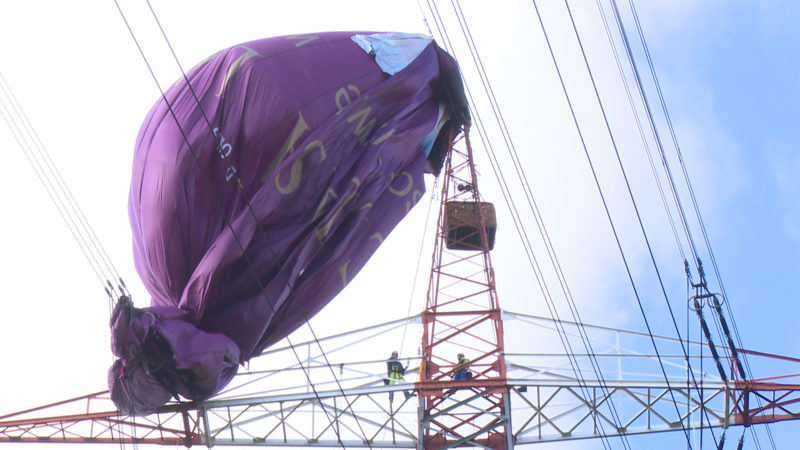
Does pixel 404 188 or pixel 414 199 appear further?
pixel 414 199

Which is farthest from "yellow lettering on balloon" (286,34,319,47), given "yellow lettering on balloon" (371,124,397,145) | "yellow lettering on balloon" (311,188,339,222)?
"yellow lettering on balloon" (311,188,339,222)

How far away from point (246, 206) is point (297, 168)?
1.01 meters

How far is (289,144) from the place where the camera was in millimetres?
16516

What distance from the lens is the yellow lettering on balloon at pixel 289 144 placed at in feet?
53.7

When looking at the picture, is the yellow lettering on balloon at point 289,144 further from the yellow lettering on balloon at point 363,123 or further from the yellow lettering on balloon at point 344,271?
the yellow lettering on balloon at point 344,271

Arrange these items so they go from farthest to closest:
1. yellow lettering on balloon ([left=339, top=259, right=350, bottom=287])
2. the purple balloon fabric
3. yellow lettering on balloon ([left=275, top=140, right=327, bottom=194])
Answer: yellow lettering on balloon ([left=339, top=259, right=350, bottom=287]) → yellow lettering on balloon ([left=275, top=140, right=327, bottom=194]) → the purple balloon fabric

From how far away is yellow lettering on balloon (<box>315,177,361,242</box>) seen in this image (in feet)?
53.9

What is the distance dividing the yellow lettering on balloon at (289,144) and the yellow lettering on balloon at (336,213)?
44.3 inches

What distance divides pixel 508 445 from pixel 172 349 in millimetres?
7475

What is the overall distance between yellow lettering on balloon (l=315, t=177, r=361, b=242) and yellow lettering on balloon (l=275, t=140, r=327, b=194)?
704mm

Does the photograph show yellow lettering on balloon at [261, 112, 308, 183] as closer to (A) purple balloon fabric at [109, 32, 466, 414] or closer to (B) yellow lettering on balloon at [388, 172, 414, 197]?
(A) purple balloon fabric at [109, 32, 466, 414]

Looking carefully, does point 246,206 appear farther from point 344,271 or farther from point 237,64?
point 237,64

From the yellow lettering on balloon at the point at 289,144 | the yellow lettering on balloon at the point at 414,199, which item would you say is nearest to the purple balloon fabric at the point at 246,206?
the yellow lettering on balloon at the point at 289,144

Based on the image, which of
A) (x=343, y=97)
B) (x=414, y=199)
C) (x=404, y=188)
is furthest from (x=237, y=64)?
(x=414, y=199)
